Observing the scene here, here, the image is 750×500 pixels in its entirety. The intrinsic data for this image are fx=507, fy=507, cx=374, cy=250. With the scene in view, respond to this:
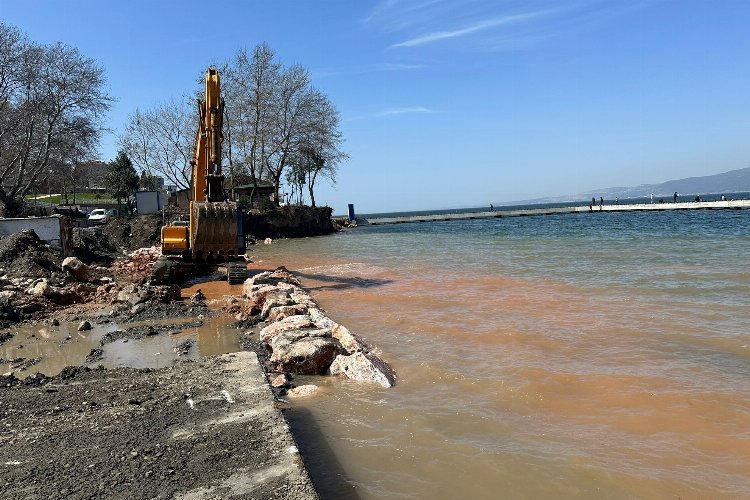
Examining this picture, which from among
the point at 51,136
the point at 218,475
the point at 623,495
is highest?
the point at 51,136

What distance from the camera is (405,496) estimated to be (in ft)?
10.8

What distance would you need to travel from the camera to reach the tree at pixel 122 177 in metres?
44.7

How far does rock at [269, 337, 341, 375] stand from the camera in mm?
5766

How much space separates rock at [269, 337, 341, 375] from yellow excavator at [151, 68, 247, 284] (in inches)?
303

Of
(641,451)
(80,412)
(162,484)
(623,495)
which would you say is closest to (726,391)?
(641,451)

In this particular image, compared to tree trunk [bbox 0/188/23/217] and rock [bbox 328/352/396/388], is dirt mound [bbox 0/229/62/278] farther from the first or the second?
rock [bbox 328/352/396/388]

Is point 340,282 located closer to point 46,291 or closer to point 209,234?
point 209,234

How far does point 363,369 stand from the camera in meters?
5.50

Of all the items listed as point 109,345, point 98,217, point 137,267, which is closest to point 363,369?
point 109,345

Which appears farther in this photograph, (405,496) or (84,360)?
(84,360)

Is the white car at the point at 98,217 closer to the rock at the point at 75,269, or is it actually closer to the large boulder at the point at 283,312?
the rock at the point at 75,269

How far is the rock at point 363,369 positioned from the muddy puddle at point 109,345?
6.41ft

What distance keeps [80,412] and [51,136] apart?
2999cm

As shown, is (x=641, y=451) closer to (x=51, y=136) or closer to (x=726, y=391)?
(x=726, y=391)
